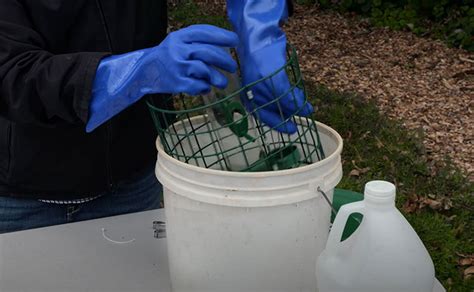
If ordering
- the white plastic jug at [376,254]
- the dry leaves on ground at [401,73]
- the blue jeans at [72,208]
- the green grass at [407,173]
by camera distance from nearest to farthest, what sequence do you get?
1. the white plastic jug at [376,254]
2. the blue jeans at [72,208]
3. the green grass at [407,173]
4. the dry leaves on ground at [401,73]

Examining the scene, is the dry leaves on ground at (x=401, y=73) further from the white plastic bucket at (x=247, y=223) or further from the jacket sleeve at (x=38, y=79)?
the jacket sleeve at (x=38, y=79)

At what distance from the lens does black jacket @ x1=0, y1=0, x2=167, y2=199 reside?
1175 millimetres

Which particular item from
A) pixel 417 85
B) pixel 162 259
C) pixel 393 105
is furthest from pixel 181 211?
pixel 417 85

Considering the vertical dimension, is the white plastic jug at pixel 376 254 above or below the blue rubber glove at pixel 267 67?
below

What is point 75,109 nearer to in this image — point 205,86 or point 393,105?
point 205,86

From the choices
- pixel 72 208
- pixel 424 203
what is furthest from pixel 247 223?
pixel 424 203

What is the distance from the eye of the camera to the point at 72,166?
1.55 meters

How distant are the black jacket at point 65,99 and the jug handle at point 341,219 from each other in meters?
0.46

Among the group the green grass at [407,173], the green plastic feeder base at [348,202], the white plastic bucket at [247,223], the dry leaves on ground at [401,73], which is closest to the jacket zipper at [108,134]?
the white plastic bucket at [247,223]

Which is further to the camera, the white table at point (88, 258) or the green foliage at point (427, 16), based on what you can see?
the green foliage at point (427, 16)

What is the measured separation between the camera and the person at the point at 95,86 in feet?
3.75

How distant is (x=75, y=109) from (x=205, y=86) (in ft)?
0.76

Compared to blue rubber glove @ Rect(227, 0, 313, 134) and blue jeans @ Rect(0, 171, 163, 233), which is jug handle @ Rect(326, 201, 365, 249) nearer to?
blue rubber glove @ Rect(227, 0, 313, 134)

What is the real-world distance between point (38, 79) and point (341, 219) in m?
0.56
